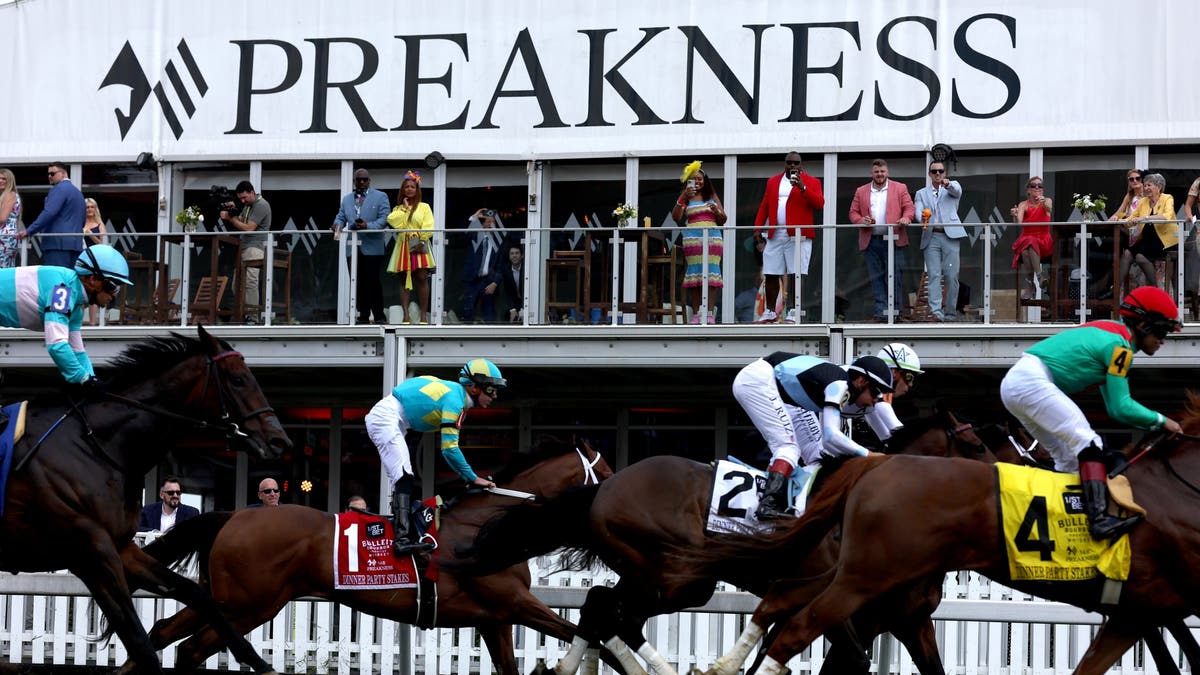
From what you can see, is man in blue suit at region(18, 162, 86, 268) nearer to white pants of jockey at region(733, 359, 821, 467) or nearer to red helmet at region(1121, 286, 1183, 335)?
white pants of jockey at region(733, 359, 821, 467)

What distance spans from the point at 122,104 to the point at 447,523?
10.8m

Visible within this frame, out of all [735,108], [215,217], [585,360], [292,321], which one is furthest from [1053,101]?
[215,217]

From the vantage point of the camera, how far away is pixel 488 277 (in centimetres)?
1538

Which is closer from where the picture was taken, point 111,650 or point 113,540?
point 113,540

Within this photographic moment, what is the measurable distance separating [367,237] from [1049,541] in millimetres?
9191

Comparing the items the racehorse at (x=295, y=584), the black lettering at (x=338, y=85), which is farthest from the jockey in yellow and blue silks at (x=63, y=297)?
the black lettering at (x=338, y=85)

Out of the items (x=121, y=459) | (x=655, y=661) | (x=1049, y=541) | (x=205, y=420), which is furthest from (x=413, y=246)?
(x=1049, y=541)

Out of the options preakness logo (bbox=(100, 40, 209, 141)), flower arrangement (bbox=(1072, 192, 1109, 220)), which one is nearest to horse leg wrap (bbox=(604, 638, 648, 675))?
flower arrangement (bbox=(1072, 192, 1109, 220))

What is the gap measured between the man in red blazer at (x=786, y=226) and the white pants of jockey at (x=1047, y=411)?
675 centimetres

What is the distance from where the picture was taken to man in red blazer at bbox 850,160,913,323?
14.2 meters

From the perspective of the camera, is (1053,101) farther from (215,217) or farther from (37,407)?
(37,407)

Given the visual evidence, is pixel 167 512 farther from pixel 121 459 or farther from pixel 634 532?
pixel 634 532

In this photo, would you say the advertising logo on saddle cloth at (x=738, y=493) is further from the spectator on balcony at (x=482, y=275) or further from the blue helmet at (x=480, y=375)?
the spectator on balcony at (x=482, y=275)

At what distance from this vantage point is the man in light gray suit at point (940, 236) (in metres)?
14.0
